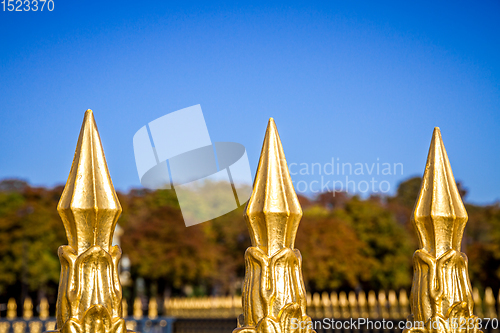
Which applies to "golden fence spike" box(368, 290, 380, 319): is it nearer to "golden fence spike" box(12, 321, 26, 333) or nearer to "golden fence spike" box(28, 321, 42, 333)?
"golden fence spike" box(28, 321, 42, 333)

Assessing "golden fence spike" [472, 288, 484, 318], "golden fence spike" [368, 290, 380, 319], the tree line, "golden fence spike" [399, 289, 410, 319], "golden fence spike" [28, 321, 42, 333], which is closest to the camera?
"golden fence spike" [28, 321, 42, 333]

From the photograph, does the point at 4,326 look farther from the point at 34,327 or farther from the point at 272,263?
the point at 272,263

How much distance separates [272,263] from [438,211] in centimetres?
86

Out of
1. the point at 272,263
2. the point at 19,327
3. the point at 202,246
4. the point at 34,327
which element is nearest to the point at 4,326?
the point at 19,327

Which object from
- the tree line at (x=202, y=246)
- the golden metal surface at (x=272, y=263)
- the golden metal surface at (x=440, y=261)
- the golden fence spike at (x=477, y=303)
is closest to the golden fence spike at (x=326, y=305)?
the golden fence spike at (x=477, y=303)

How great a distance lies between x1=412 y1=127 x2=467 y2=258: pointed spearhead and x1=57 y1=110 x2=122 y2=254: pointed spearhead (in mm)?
1425

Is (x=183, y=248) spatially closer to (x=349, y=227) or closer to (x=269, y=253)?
(x=349, y=227)

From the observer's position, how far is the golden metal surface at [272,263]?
2555mm

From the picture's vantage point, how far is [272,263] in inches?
101

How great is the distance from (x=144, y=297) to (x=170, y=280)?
269 inches

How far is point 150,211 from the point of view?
119ft

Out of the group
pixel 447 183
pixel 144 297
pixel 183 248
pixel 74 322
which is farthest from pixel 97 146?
pixel 144 297

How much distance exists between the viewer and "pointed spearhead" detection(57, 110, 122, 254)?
247cm

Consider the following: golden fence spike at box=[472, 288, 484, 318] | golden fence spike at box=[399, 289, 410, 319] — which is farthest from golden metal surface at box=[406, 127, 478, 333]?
golden fence spike at box=[472, 288, 484, 318]
